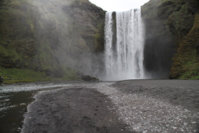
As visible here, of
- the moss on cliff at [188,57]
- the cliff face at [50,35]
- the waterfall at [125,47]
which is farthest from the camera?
the waterfall at [125,47]

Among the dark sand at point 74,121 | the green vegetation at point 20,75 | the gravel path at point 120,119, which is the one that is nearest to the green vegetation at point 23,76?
the green vegetation at point 20,75

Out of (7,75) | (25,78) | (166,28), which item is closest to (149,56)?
(166,28)

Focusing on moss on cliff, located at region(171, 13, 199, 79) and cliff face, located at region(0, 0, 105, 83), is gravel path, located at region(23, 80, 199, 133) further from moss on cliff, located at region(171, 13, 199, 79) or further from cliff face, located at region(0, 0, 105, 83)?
cliff face, located at region(0, 0, 105, 83)

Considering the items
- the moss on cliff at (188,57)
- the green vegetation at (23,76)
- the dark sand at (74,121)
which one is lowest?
the dark sand at (74,121)

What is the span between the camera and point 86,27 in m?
60.5

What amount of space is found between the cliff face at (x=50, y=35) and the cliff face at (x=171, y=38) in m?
21.1

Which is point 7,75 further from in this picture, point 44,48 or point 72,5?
point 72,5

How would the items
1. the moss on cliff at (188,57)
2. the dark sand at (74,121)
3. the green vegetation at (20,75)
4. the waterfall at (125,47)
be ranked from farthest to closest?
the waterfall at (125,47) → the green vegetation at (20,75) → the moss on cliff at (188,57) → the dark sand at (74,121)

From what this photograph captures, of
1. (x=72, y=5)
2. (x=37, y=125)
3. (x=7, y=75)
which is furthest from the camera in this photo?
(x=72, y=5)

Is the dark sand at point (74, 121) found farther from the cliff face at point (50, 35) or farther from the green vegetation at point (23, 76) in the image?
the cliff face at point (50, 35)

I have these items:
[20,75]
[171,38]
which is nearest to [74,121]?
[20,75]

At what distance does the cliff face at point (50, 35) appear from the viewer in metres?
45.2

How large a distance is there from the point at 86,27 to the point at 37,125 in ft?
185

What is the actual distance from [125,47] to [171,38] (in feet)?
57.5
